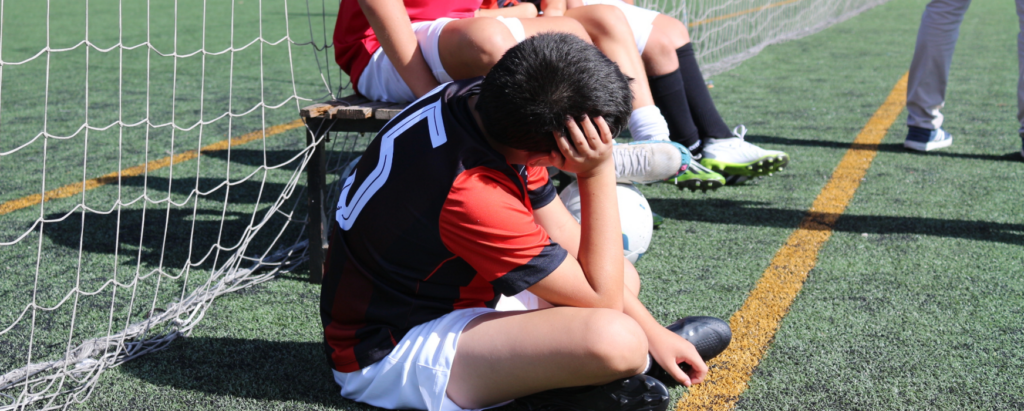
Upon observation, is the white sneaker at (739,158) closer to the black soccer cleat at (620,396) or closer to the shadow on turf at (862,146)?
the shadow on turf at (862,146)

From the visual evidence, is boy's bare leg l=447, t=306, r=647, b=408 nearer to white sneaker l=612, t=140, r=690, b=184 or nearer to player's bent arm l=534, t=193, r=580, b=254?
player's bent arm l=534, t=193, r=580, b=254

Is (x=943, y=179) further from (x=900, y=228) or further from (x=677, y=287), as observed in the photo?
(x=677, y=287)

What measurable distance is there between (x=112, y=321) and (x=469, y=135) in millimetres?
1477

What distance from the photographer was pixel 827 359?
205 cm

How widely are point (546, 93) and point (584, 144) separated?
13 centimetres

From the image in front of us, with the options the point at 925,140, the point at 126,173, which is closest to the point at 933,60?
the point at 925,140

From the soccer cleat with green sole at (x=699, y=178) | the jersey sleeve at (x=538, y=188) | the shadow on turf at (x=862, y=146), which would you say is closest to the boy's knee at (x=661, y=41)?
the soccer cleat with green sole at (x=699, y=178)

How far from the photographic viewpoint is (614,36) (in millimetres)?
2809

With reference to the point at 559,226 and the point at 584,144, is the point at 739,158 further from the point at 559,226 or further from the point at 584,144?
the point at 584,144

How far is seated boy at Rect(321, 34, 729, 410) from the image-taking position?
1.50m

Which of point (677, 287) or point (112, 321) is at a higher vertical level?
point (677, 287)

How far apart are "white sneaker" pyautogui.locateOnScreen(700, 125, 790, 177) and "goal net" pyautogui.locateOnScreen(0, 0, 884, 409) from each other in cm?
164

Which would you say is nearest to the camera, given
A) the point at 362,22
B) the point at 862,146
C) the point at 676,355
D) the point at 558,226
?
the point at 676,355

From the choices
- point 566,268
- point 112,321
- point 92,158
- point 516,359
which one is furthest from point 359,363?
point 92,158
